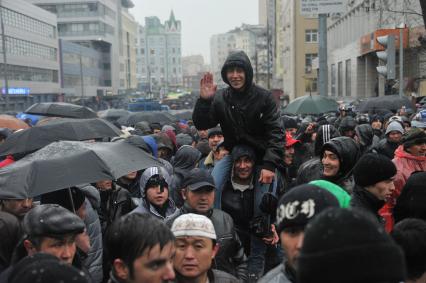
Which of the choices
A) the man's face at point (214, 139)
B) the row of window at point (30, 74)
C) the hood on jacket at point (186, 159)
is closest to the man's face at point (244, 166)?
the hood on jacket at point (186, 159)

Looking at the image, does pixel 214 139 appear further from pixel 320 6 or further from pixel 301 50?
pixel 301 50

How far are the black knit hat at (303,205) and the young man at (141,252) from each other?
27.3 inches

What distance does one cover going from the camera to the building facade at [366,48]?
2697cm

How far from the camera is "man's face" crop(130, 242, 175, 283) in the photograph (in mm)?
3061

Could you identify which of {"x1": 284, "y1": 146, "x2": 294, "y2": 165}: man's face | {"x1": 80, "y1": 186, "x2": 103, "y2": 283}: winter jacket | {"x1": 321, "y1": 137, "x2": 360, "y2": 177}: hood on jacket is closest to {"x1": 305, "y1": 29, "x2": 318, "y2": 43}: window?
{"x1": 284, "y1": 146, "x2": 294, "y2": 165}: man's face

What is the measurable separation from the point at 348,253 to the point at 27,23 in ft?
235

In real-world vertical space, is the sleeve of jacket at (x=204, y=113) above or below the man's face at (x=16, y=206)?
above

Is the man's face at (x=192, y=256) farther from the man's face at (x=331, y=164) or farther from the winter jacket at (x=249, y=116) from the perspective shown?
the man's face at (x=331, y=164)

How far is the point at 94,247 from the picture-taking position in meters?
4.98

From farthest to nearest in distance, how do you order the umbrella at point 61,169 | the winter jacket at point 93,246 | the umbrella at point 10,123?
the umbrella at point 10,123, the winter jacket at point 93,246, the umbrella at point 61,169

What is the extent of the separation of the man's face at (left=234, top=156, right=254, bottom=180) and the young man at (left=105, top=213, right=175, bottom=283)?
2.13 m

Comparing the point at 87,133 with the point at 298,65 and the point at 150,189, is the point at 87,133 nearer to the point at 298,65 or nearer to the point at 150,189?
the point at 150,189

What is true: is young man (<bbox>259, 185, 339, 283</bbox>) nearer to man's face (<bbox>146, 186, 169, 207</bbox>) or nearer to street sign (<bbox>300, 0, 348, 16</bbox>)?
man's face (<bbox>146, 186, 169, 207</bbox>)

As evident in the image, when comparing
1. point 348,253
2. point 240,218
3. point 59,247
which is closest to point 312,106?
point 240,218
